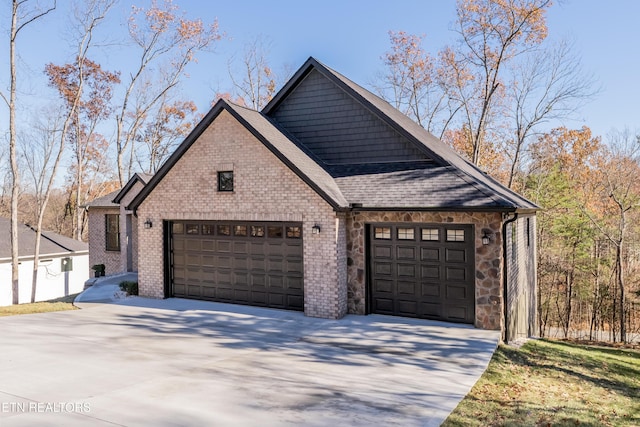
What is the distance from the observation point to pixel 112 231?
22250 mm

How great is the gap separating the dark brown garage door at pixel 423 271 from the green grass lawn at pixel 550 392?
168 centimetres

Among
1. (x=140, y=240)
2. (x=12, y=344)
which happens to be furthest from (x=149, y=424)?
(x=140, y=240)

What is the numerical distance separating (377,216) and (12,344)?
Answer: 8.40 m

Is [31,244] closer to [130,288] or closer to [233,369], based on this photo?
[130,288]

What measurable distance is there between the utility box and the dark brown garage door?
21.3m

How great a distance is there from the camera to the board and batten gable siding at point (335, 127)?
43.6ft

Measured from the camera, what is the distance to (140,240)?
46.2 ft

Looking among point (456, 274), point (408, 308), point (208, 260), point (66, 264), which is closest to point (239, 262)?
point (208, 260)

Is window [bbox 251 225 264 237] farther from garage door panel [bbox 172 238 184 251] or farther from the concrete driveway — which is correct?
garage door panel [bbox 172 238 184 251]

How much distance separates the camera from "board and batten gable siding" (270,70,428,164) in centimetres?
1330

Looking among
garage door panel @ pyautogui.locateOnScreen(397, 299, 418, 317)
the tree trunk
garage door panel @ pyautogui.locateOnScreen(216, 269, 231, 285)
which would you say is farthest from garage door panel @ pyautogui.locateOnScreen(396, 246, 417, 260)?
the tree trunk

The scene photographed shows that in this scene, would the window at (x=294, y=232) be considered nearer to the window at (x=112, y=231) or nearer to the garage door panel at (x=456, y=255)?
the garage door panel at (x=456, y=255)

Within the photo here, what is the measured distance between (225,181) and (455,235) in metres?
6.44

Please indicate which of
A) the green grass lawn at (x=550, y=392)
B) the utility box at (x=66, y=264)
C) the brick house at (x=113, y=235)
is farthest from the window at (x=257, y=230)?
the utility box at (x=66, y=264)
